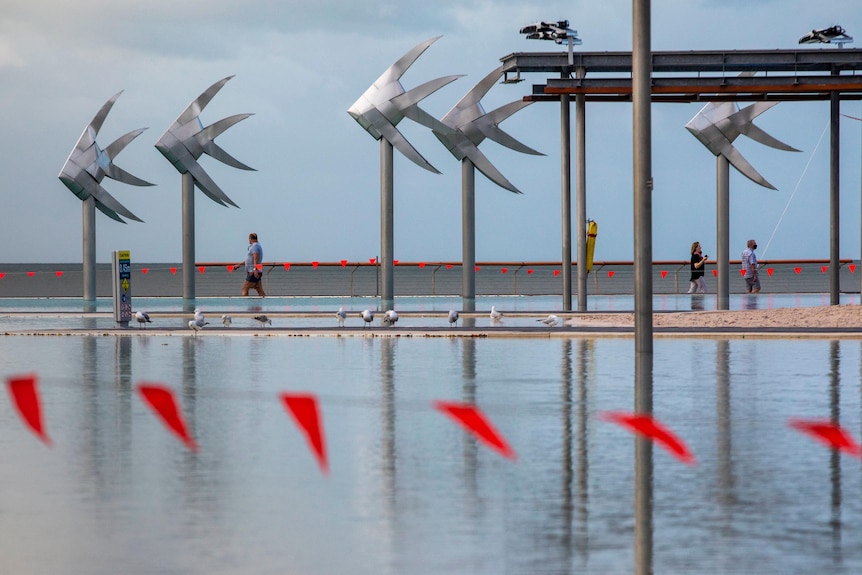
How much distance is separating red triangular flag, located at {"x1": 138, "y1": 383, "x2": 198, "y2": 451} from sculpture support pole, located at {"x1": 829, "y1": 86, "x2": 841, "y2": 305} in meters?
20.7

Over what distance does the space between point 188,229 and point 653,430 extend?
24.0 metres

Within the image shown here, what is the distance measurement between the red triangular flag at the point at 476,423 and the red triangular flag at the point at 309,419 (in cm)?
121

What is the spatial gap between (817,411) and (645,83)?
4.95 meters

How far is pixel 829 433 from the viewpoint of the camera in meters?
11.4

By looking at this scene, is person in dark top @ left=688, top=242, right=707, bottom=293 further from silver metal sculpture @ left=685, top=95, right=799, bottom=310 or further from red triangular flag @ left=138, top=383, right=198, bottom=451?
red triangular flag @ left=138, top=383, right=198, bottom=451

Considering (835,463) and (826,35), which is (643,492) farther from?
(826,35)

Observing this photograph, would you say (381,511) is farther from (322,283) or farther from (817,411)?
(322,283)

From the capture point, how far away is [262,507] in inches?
322

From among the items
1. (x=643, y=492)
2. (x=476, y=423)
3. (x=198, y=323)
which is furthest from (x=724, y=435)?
(x=198, y=323)

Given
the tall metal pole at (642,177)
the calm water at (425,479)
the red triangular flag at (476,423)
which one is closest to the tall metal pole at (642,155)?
the tall metal pole at (642,177)

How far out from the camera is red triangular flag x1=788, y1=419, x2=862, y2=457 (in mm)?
10547

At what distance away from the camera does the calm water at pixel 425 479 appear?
6.94 m

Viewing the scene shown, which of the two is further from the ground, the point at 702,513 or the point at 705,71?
the point at 705,71

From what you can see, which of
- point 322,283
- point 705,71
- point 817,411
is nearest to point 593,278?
point 322,283
